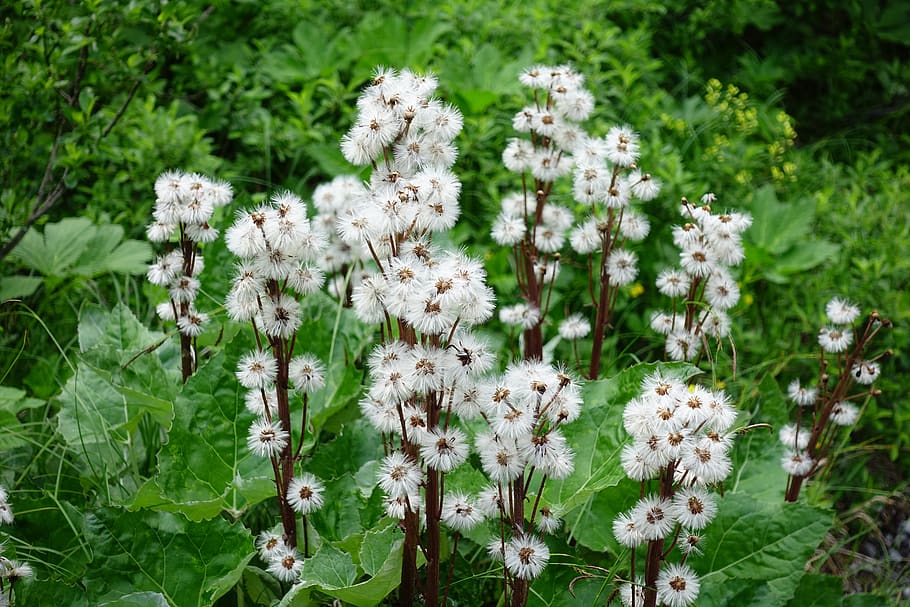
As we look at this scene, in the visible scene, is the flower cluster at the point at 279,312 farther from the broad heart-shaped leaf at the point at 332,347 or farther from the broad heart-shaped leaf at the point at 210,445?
the broad heart-shaped leaf at the point at 332,347

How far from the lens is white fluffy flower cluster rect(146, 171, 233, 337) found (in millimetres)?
Answer: 1787

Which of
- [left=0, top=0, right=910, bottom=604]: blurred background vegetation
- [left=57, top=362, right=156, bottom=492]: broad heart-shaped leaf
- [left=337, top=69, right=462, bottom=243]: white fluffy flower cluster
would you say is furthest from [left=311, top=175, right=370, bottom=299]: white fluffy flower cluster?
[left=337, top=69, right=462, bottom=243]: white fluffy flower cluster

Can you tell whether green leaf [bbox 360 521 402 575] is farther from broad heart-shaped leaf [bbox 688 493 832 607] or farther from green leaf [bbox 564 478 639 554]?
broad heart-shaped leaf [bbox 688 493 832 607]

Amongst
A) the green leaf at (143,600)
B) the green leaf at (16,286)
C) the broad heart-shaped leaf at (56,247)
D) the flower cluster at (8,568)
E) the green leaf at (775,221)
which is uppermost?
the green leaf at (775,221)

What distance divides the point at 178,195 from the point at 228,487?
708 millimetres

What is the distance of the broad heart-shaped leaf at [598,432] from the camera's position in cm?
197

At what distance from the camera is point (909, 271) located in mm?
3535

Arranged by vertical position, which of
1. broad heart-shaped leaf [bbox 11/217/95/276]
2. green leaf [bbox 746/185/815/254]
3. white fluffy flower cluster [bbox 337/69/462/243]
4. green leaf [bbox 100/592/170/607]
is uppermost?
green leaf [bbox 746/185/815/254]

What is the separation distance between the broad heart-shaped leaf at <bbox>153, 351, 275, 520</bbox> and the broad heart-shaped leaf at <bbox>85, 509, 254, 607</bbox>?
15cm

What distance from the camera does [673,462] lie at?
1495mm

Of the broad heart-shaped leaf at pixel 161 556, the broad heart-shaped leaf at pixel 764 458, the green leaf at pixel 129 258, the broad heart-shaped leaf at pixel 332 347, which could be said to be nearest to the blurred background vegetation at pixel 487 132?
Result: the green leaf at pixel 129 258

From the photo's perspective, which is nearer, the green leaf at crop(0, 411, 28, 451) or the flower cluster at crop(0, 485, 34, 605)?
the flower cluster at crop(0, 485, 34, 605)

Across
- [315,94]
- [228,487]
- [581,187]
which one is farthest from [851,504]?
[315,94]

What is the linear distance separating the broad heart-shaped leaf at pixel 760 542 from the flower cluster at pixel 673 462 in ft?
1.43
